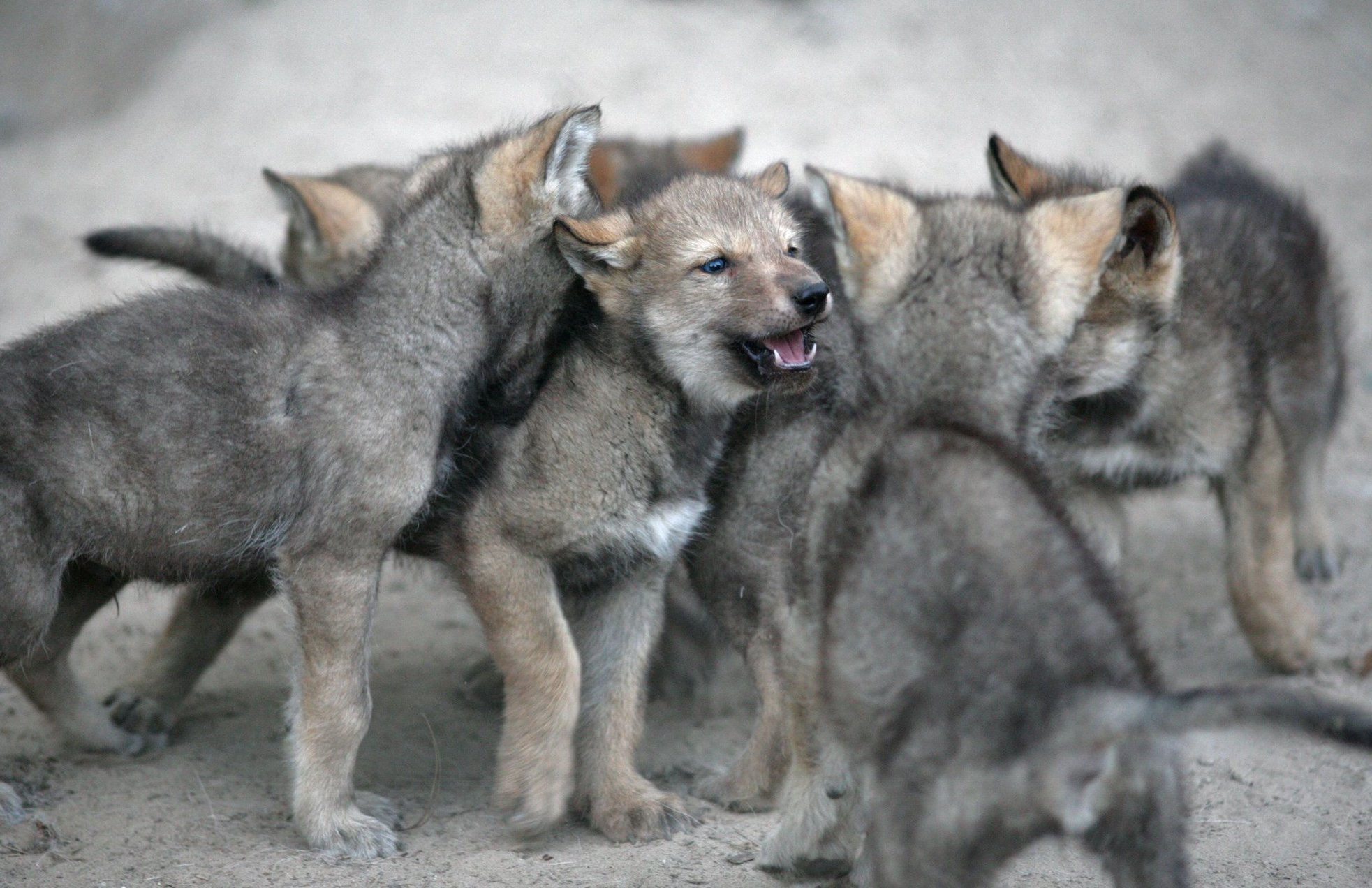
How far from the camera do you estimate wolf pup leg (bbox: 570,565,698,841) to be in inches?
197

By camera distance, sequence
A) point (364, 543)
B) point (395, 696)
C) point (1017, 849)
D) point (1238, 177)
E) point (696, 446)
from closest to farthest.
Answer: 1. point (1017, 849)
2. point (364, 543)
3. point (696, 446)
4. point (395, 696)
5. point (1238, 177)

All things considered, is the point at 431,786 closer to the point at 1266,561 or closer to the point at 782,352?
the point at 782,352

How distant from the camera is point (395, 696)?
20.2ft

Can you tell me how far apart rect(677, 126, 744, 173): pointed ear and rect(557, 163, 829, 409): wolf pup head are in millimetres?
2721

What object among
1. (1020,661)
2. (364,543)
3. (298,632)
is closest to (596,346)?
(364,543)

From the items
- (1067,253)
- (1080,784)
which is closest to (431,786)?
(1080,784)

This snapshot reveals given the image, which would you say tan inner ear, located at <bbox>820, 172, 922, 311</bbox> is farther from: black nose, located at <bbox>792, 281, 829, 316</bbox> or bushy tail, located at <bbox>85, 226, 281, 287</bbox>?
bushy tail, located at <bbox>85, 226, 281, 287</bbox>

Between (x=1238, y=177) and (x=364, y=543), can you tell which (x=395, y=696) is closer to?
(x=364, y=543)

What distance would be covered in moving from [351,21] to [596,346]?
8502 millimetres

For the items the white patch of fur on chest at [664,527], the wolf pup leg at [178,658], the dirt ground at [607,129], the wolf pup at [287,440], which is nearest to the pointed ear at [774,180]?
the wolf pup at [287,440]

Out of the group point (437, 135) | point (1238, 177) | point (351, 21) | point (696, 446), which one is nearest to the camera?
point (696, 446)

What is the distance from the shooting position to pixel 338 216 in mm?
6535

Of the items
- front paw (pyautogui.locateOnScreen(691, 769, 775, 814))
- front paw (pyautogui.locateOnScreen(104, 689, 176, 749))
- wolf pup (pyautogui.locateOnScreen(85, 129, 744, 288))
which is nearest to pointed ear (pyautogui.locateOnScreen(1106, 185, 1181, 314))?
wolf pup (pyautogui.locateOnScreen(85, 129, 744, 288))

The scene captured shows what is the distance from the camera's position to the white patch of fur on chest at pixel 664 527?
16.2 ft
